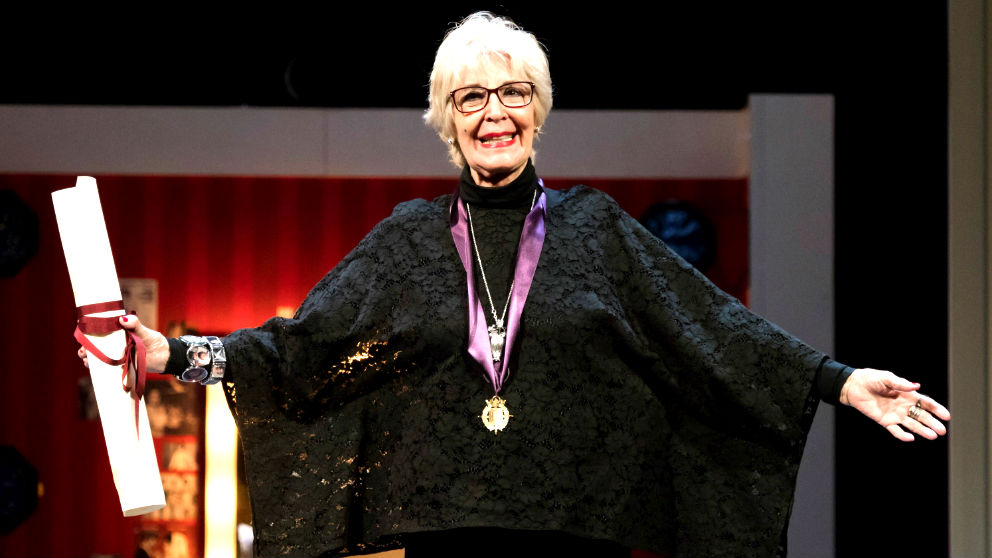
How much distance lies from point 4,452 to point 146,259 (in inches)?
35.2

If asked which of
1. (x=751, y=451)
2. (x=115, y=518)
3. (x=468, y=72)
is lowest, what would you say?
(x=115, y=518)

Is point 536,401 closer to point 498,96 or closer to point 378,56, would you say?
point 498,96

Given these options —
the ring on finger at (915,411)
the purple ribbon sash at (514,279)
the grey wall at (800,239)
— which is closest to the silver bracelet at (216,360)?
the purple ribbon sash at (514,279)

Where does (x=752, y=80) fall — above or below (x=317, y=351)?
above

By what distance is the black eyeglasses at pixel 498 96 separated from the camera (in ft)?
6.44

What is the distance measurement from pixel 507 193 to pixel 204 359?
67 cm

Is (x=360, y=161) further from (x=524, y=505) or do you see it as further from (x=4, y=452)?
(x=524, y=505)

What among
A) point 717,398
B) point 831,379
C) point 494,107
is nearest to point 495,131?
point 494,107

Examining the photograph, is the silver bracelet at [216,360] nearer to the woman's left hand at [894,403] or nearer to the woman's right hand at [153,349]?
the woman's right hand at [153,349]

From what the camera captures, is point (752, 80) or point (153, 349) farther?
point (752, 80)

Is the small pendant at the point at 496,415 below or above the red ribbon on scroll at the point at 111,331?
below

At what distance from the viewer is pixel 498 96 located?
196 centimetres

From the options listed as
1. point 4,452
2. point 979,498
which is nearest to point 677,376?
point 979,498

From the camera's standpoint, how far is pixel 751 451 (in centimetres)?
198
